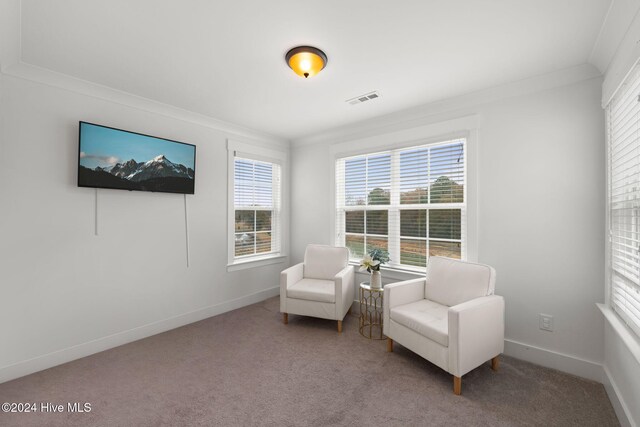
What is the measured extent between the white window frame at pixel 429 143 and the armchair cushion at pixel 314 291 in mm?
676

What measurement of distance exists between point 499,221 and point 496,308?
867 mm

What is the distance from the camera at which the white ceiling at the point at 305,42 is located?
167 centimetres

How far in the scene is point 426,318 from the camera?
2.37 metres

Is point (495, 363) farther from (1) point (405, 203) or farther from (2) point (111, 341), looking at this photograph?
(2) point (111, 341)

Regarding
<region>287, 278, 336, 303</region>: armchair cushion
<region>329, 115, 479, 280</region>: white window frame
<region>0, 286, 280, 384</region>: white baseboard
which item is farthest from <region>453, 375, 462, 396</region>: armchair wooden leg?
<region>0, 286, 280, 384</region>: white baseboard

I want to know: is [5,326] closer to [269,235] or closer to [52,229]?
[52,229]

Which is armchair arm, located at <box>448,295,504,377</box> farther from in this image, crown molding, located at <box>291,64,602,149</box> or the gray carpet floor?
crown molding, located at <box>291,64,602,149</box>

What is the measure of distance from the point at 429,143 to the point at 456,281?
154 cm

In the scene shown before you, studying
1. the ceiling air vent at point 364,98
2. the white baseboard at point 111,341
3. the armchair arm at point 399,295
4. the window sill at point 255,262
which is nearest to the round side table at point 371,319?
the armchair arm at point 399,295

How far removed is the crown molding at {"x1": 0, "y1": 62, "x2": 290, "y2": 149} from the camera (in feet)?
7.52

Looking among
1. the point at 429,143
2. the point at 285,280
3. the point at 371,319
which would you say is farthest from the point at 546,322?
the point at 285,280

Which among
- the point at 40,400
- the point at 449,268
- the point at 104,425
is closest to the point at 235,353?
the point at 104,425

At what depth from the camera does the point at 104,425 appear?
177cm

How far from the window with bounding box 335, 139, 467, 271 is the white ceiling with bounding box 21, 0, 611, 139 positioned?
74 cm
